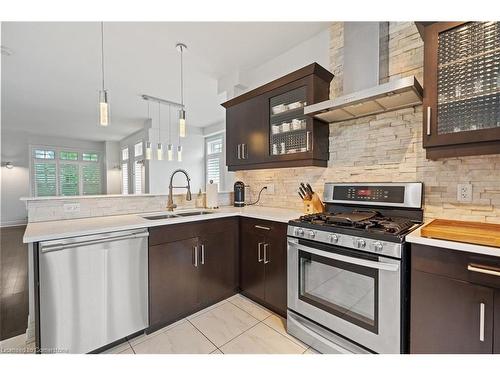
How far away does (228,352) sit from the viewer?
1631 millimetres

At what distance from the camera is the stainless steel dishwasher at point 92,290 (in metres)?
1.41

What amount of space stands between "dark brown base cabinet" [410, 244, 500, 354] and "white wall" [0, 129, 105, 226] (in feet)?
33.3

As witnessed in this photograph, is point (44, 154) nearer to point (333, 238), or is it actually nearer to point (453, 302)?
point (333, 238)

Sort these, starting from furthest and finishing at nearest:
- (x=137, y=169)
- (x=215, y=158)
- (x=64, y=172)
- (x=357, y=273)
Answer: (x=64, y=172)
(x=137, y=169)
(x=215, y=158)
(x=357, y=273)

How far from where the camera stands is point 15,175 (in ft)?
23.7

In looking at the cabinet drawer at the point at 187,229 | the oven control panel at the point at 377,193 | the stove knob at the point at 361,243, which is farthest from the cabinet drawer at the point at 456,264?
the cabinet drawer at the point at 187,229

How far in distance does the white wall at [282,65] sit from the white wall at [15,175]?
7889mm

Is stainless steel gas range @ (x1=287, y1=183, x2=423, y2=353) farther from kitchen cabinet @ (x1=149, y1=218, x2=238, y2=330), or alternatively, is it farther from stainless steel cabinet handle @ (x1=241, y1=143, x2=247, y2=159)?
stainless steel cabinet handle @ (x1=241, y1=143, x2=247, y2=159)

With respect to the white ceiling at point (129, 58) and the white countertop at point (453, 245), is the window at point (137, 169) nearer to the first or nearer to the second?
the white ceiling at point (129, 58)

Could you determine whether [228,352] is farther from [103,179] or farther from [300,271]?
[103,179]

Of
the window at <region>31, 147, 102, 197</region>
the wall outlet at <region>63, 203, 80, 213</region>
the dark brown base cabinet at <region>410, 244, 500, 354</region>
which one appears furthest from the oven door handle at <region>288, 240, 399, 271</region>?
the window at <region>31, 147, 102, 197</region>

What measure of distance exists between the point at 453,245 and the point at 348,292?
669 millimetres

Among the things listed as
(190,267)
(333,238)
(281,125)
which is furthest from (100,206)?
(333,238)
